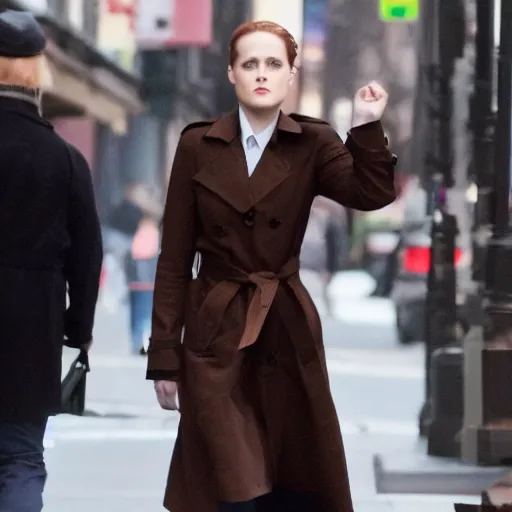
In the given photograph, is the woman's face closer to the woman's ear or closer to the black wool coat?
the woman's ear

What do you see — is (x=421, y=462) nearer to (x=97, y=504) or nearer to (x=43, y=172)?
(x=97, y=504)

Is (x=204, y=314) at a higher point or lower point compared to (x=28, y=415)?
higher

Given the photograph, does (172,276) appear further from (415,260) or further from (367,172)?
(415,260)

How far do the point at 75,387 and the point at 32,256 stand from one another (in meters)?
0.55

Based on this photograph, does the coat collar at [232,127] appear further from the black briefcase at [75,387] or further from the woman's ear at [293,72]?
the black briefcase at [75,387]

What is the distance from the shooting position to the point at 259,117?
4.50 meters

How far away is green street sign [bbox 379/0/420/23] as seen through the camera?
1284cm

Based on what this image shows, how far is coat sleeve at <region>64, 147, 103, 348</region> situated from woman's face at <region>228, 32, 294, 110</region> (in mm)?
748

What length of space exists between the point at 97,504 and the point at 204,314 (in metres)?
2.47

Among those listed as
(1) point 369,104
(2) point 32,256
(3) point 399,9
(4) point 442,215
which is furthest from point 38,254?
(3) point 399,9

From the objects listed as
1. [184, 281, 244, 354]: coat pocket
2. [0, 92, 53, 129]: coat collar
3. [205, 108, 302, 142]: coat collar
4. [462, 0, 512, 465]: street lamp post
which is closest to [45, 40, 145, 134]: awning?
[462, 0, 512, 465]: street lamp post

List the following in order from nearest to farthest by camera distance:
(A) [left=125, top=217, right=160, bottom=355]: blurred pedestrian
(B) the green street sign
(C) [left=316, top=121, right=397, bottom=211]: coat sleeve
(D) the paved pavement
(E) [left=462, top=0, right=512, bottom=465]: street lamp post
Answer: (C) [left=316, top=121, right=397, bottom=211]: coat sleeve
(D) the paved pavement
(E) [left=462, top=0, right=512, bottom=465]: street lamp post
(A) [left=125, top=217, right=160, bottom=355]: blurred pedestrian
(B) the green street sign

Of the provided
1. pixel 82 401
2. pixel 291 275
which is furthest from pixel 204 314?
pixel 82 401

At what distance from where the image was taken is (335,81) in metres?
23.2
